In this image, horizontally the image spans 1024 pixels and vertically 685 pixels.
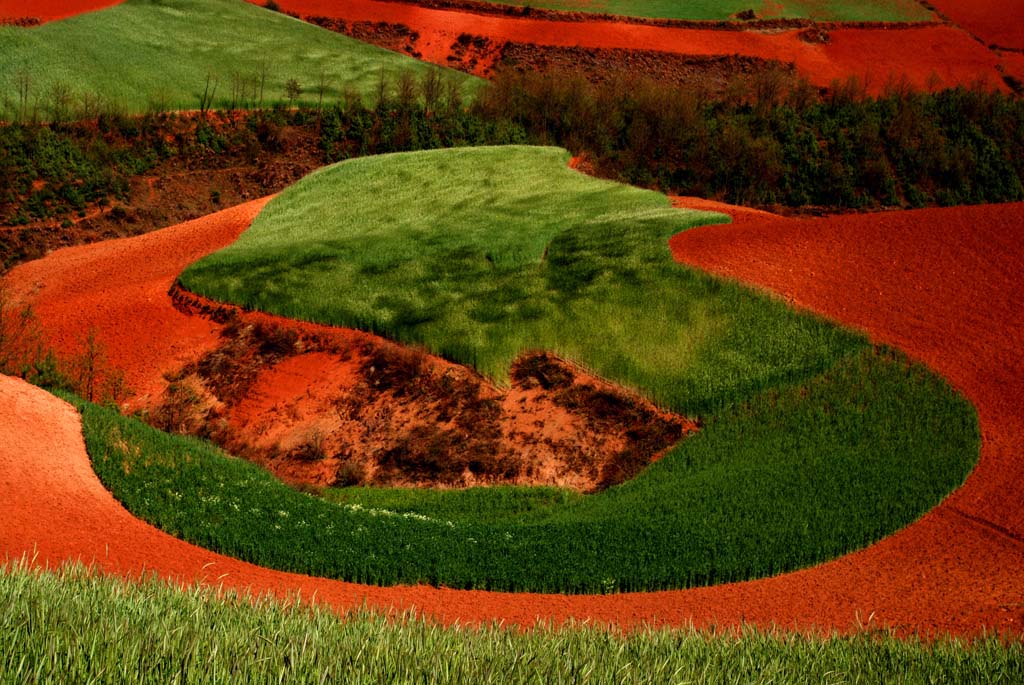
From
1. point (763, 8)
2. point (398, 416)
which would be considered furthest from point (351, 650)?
point (763, 8)

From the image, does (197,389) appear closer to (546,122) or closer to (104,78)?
(546,122)

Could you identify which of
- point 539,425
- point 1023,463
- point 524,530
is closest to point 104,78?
point 539,425

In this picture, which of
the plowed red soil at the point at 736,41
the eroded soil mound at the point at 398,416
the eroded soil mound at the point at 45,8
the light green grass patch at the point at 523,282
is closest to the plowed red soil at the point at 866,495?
the light green grass patch at the point at 523,282

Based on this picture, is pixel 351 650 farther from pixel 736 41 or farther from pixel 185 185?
pixel 736 41

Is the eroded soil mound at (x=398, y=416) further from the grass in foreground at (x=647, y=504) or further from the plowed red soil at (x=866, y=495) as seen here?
the plowed red soil at (x=866, y=495)

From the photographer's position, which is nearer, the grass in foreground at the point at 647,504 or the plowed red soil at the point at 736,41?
the grass in foreground at the point at 647,504

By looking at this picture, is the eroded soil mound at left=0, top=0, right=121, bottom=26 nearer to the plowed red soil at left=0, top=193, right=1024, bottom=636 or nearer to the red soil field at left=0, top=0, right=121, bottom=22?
the red soil field at left=0, top=0, right=121, bottom=22
